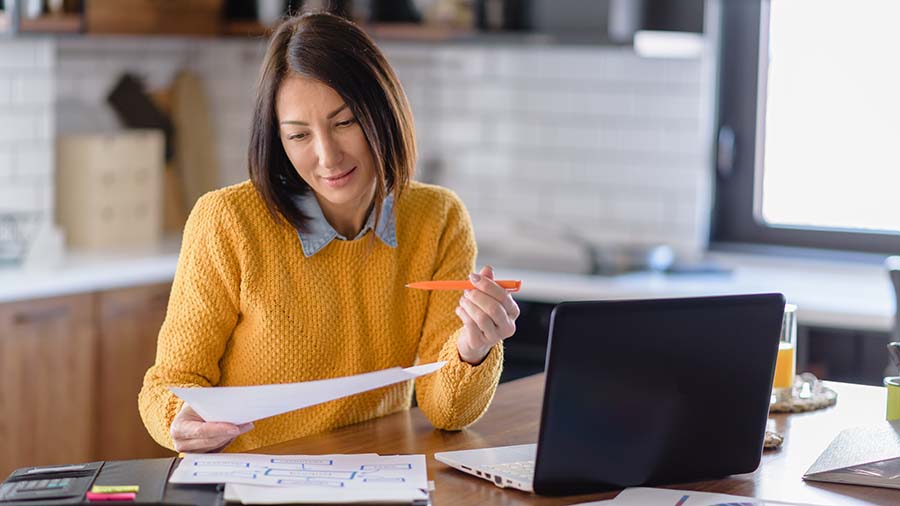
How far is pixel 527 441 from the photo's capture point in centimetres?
208

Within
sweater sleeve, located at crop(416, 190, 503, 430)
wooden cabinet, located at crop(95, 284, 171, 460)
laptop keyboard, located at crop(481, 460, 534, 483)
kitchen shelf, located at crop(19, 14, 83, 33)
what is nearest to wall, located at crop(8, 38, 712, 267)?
kitchen shelf, located at crop(19, 14, 83, 33)

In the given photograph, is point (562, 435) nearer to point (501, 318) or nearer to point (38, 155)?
point (501, 318)

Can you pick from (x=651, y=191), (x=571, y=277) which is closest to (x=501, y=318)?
(x=571, y=277)

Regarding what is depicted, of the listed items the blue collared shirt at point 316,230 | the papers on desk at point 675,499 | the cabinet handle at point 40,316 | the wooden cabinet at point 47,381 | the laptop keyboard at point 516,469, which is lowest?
the wooden cabinet at point 47,381

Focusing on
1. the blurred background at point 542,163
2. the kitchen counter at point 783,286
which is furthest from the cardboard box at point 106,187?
the kitchen counter at point 783,286

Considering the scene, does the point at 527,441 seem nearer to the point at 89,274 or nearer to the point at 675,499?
the point at 675,499

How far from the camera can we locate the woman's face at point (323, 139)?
2152 mm

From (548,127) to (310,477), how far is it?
3.11m

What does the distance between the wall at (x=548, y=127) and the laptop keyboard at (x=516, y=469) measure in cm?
259

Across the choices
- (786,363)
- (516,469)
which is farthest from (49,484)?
(786,363)

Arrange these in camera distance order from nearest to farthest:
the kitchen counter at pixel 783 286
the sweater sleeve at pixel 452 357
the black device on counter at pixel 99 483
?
the black device on counter at pixel 99 483 < the sweater sleeve at pixel 452 357 < the kitchen counter at pixel 783 286

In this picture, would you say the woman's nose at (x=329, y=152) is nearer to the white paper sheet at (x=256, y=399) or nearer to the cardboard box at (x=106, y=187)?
the white paper sheet at (x=256, y=399)

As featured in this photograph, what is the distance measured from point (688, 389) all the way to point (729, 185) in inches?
112

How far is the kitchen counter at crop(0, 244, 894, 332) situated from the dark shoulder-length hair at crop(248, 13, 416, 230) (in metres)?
1.73
